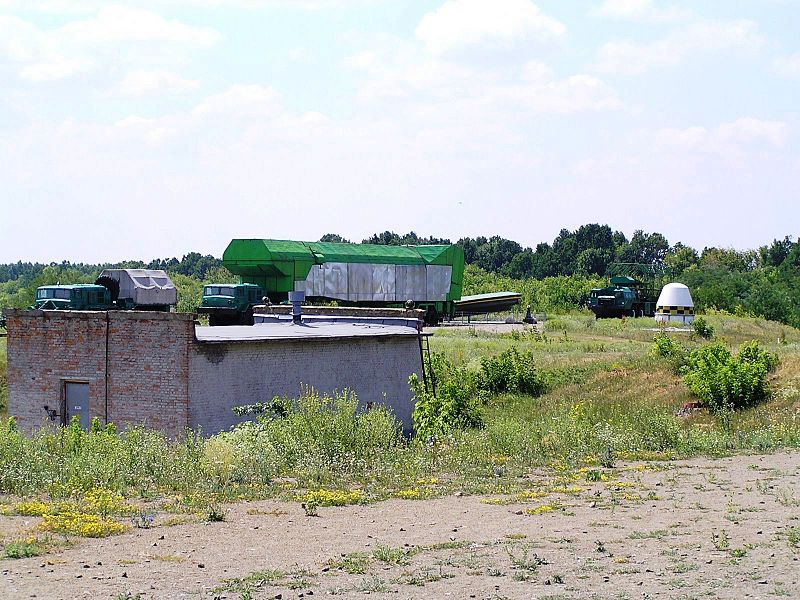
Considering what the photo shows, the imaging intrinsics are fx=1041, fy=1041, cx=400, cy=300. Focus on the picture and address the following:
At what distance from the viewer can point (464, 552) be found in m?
9.41

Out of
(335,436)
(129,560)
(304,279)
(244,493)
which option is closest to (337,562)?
(129,560)

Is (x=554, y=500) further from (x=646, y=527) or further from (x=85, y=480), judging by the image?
(x=85, y=480)

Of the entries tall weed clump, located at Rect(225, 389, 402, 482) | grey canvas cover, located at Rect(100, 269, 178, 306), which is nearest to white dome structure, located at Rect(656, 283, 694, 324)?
grey canvas cover, located at Rect(100, 269, 178, 306)

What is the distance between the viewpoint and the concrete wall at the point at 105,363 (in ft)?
59.8

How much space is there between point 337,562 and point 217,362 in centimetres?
1006

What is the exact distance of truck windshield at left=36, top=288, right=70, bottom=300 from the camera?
39.9 m

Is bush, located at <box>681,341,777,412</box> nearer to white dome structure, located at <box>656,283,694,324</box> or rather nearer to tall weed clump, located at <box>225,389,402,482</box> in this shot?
tall weed clump, located at <box>225,389,402,482</box>

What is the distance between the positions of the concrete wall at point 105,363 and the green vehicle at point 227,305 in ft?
70.4

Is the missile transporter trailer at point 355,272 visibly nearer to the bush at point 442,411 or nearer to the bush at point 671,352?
→ the bush at point 671,352

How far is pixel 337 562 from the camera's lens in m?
9.06

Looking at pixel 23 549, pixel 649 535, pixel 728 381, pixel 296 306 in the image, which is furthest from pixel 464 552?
pixel 728 381

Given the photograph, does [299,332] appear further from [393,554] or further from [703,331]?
[703,331]

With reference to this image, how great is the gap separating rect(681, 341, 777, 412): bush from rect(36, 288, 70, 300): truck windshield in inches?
959

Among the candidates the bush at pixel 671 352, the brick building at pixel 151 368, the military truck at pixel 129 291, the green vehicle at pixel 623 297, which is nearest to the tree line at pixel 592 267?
the green vehicle at pixel 623 297
